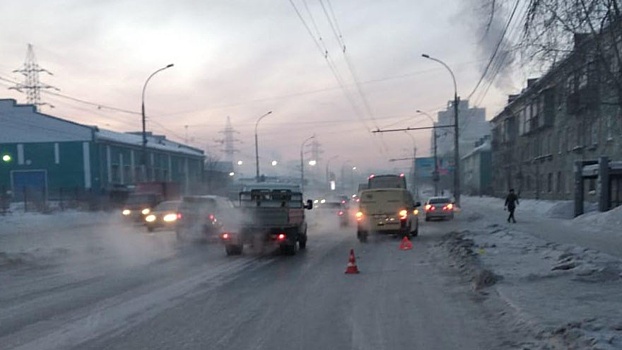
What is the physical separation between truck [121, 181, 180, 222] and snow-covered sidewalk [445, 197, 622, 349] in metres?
21.6

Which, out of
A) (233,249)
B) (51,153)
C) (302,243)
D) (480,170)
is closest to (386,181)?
(302,243)

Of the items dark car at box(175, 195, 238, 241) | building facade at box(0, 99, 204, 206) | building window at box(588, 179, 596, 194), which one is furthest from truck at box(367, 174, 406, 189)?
building facade at box(0, 99, 204, 206)

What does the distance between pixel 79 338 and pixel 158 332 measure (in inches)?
37.4

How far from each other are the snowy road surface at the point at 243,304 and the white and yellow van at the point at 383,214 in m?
5.64

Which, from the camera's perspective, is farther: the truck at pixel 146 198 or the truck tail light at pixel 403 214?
the truck at pixel 146 198

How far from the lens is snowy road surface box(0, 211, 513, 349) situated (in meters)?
8.08

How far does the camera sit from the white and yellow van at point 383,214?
24375mm

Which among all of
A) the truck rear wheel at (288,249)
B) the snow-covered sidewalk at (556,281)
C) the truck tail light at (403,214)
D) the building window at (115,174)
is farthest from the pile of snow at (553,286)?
the building window at (115,174)

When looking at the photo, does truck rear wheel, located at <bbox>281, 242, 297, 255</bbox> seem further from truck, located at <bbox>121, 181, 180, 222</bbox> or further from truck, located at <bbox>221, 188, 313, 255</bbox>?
truck, located at <bbox>121, 181, 180, 222</bbox>

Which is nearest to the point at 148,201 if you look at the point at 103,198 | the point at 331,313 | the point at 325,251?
the point at 103,198

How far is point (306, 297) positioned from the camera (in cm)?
1129

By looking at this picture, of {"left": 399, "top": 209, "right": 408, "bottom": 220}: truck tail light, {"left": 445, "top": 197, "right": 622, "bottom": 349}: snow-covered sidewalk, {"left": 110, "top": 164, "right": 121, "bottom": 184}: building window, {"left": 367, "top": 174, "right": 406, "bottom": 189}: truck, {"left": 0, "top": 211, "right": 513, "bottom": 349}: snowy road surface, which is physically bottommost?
{"left": 0, "top": 211, "right": 513, "bottom": 349}: snowy road surface

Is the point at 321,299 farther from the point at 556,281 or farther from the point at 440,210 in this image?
the point at 440,210

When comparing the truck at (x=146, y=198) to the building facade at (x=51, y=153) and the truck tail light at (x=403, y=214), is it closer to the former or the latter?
the building facade at (x=51, y=153)
